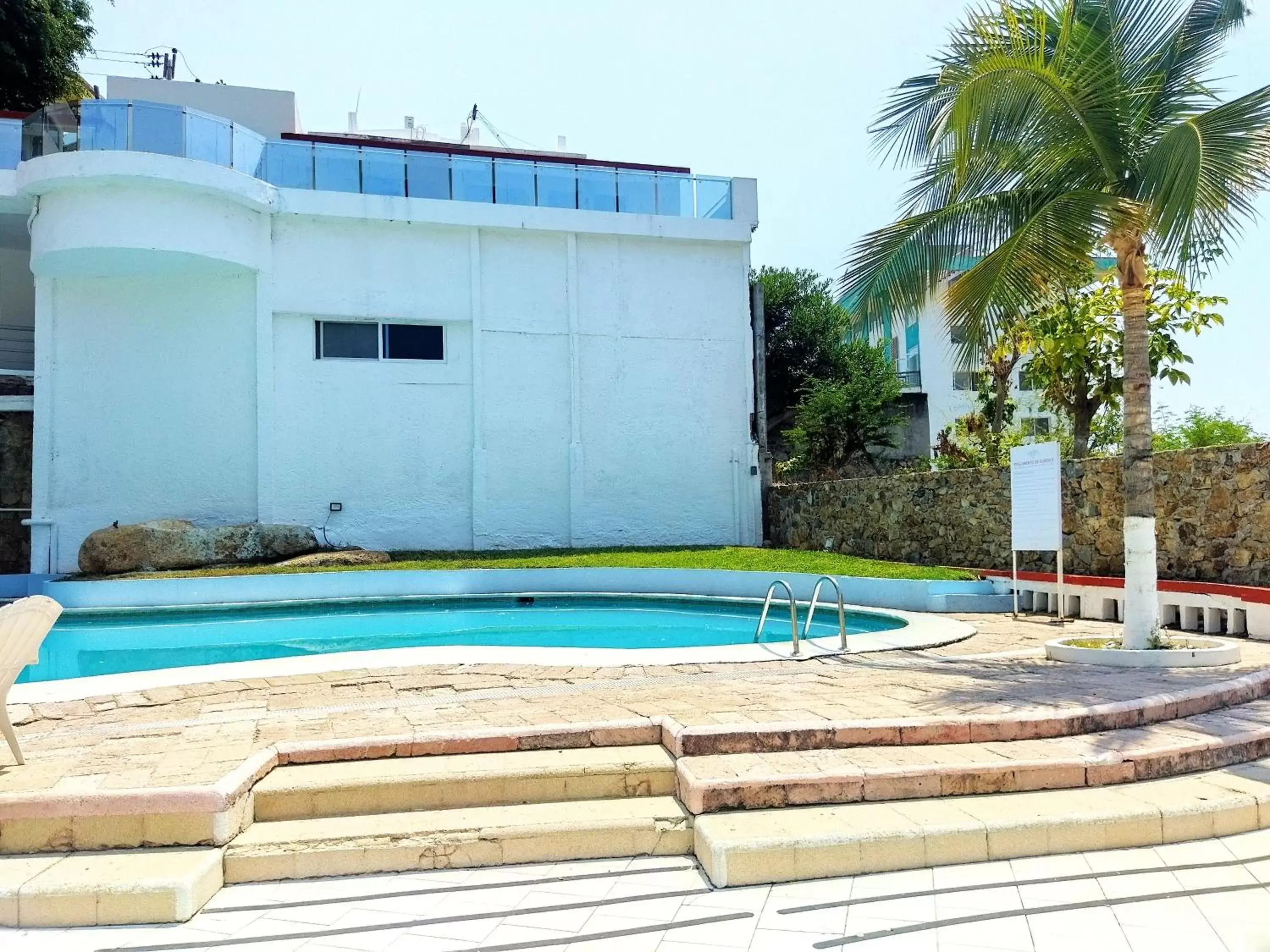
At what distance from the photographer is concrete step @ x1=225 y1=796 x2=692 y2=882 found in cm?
392

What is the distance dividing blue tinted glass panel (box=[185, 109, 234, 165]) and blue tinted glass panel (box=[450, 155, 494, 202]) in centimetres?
403

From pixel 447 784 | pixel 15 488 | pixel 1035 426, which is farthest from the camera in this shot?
pixel 1035 426

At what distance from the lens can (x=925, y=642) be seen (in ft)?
27.8

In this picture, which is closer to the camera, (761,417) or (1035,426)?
(761,417)

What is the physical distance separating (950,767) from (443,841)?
231 centimetres

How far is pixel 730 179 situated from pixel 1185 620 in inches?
526

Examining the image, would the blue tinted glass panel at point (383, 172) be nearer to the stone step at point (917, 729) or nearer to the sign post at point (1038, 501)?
the sign post at point (1038, 501)

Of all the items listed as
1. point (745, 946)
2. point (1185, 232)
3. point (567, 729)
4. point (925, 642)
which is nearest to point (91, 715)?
point (567, 729)

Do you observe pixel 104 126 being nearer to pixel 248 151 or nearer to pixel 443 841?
pixel 248 151

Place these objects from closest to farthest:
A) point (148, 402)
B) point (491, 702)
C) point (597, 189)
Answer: point (491, 702) < point (148, 402) < point (597, 189)

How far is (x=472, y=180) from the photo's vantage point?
18484mm

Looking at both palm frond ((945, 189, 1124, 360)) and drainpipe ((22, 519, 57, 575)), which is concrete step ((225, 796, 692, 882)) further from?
drainpipe ((22, 519, 57, 575))

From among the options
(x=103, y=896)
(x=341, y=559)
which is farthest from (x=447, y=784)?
(x=341, y=559)

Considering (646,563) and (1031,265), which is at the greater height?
(1031,265)
